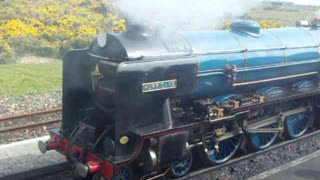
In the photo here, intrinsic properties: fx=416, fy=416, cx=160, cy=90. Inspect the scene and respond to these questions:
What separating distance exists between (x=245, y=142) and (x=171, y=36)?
8.74 feet

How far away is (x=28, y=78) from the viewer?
1353 centimetres

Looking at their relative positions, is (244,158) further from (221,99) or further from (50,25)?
(50,25)

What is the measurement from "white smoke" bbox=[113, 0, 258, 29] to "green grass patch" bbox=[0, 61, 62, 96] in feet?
21.0

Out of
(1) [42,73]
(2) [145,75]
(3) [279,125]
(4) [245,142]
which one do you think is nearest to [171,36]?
(2) [145,75]

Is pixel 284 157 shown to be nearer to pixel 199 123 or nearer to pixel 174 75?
pixel 199 123

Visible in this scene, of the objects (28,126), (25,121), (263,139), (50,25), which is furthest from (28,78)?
(50,25)

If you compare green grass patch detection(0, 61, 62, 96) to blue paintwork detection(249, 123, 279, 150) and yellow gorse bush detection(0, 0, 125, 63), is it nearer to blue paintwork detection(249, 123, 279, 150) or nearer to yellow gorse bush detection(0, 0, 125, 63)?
yellow gorse bush detection(0, 0, 125, 63)

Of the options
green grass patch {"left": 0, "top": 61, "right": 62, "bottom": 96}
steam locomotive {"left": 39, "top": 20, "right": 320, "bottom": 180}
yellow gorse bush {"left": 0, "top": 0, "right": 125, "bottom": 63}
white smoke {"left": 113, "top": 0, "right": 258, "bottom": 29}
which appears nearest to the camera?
steam locomotive {"left": 39, "top": 20, "right": 320, "bottom": 180}

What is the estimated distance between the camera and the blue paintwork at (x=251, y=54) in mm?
6727

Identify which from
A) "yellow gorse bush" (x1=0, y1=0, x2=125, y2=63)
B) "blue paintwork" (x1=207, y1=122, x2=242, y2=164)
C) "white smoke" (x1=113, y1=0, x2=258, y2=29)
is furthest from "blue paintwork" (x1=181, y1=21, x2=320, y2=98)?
"yellow gorse bush" (x1=0, y1=0, x2=125, y2=63)

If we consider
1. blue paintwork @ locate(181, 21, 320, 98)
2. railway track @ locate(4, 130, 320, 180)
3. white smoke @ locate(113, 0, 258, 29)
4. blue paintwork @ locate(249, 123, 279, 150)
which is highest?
white smoke @ locate(113, 0, 258, 29)

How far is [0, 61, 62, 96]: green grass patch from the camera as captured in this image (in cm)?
1211

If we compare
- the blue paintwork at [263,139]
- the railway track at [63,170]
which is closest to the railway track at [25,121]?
the railway track at [63,170]

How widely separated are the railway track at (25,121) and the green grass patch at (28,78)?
222 centimetres
